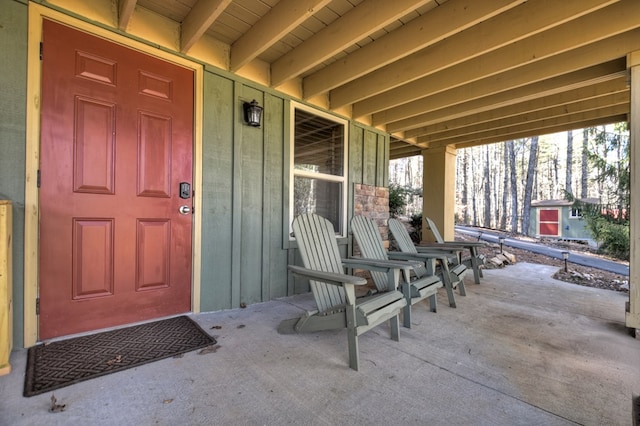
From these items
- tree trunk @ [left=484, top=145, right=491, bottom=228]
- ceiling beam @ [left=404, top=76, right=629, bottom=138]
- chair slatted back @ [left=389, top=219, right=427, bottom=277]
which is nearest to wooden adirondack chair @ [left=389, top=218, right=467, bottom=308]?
chair slatted back @ [left=389, top=219, right=427, bottom=277]

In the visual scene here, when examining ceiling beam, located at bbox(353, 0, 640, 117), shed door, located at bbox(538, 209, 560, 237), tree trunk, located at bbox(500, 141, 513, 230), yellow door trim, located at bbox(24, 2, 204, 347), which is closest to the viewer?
yellow door trim, located at bbox(24, 2, 204, 347)

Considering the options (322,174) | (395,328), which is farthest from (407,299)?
(322,174)

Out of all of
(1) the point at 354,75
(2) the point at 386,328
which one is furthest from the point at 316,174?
(2) the point at 386,328

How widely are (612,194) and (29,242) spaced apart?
8842 millimetres

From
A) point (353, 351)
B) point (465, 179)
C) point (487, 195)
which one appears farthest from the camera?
point (465, 179)

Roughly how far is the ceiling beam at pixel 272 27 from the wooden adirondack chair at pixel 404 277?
1.81 meters

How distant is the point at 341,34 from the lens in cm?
244

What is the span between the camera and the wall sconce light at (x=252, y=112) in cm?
290

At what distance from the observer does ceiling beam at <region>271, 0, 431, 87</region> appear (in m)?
2.09

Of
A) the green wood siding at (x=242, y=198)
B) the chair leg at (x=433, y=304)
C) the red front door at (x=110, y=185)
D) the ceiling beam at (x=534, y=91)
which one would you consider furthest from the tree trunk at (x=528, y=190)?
the red front door at (x=110, y=185)

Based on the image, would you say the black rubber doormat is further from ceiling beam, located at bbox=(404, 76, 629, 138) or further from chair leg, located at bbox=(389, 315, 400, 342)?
ceiling beam, located at bbox=(404, 76, 629, 138)

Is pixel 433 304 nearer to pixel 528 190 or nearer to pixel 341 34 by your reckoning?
pixel 341 34

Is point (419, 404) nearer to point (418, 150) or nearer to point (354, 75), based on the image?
point (354, 75)

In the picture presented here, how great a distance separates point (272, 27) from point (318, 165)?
1685 millimetres
